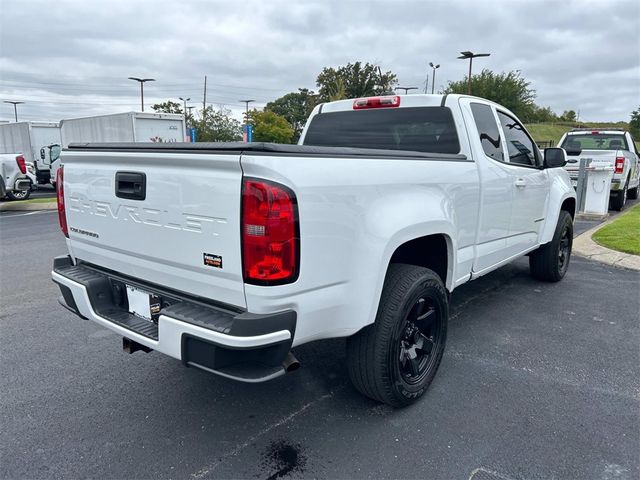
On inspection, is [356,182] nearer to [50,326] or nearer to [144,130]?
[50,326]

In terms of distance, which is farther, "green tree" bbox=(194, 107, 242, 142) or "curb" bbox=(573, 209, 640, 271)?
"green tree" bbox=(194, 107, 242, 142)

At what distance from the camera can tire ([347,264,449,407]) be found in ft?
8.86

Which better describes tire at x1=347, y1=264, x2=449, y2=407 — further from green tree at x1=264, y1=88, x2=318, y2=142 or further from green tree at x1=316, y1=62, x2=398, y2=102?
green tree at x1=264, y1=88, x2=318, y2=142

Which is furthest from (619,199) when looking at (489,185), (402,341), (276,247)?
(276,247)

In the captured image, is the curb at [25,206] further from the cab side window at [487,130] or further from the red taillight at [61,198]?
the cab side window at [487,130]

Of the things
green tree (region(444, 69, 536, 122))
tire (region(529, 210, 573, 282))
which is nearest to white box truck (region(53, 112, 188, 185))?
tire (region(529, 210, 573, 282))

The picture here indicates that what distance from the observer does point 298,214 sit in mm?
2135

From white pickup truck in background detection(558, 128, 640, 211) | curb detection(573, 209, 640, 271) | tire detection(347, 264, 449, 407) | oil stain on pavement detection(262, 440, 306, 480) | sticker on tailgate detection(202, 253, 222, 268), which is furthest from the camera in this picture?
white pickup truck in background detection(558, 128, 640, 211)

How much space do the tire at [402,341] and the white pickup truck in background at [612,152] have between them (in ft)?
31.3

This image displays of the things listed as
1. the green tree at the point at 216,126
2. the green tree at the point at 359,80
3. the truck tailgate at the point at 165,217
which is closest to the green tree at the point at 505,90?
the green tree at the point at 359,80

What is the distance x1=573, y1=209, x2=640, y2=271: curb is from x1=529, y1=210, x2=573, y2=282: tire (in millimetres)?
1369

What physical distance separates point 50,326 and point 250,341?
313 centimetres

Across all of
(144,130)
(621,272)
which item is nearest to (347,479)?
(621,272)

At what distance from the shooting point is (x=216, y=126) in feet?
135
